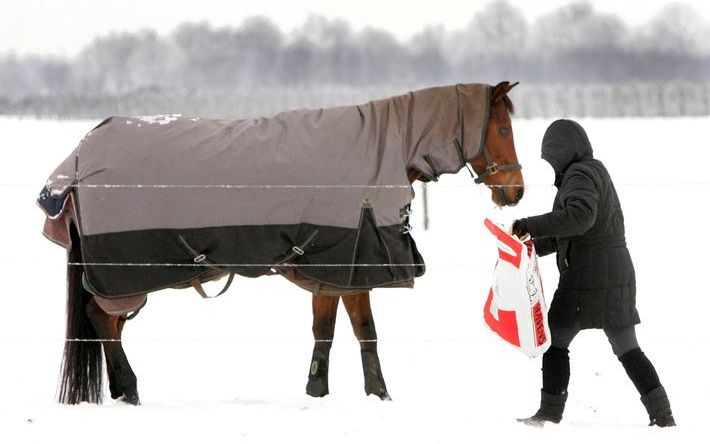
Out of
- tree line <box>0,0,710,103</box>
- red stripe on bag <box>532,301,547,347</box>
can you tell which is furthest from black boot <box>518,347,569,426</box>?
tree line <box>0,0,710,103</box>

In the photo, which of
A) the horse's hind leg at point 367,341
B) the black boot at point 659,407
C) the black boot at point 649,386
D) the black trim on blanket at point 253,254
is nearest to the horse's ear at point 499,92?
the black trim on blanket at point 253,254

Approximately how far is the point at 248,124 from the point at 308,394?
4.22 ft

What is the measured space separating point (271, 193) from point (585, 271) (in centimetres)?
145

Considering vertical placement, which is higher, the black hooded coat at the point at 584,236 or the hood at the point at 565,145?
the hood at the point at 565,145

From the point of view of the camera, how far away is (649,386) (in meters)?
4.20

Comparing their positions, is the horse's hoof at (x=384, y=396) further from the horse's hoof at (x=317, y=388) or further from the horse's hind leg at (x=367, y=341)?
the horse's hoof at (x=317, y=388)

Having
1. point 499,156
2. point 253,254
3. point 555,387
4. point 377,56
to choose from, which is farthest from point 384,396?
point 377,56

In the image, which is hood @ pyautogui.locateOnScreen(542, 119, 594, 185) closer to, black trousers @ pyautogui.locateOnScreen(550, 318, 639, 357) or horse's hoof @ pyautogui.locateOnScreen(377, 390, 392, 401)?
black trousers @ pyautogui.locateOnScreen(550, 318, 639, 357)

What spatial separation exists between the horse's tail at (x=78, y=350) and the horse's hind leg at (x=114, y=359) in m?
0.05

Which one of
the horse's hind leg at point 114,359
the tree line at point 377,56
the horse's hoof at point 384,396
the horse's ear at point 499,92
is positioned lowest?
the horse's hoof at point 384,396

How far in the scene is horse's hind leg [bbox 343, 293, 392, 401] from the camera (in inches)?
200

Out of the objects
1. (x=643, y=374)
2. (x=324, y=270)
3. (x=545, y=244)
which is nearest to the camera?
(x=643, y=374)

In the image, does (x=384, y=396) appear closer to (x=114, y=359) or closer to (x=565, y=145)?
(x=114, y=359)

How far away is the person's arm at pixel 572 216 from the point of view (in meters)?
4.10
